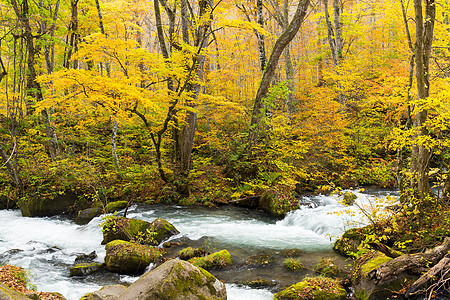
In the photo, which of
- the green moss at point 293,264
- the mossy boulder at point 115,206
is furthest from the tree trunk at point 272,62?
the green moss at point 293,264

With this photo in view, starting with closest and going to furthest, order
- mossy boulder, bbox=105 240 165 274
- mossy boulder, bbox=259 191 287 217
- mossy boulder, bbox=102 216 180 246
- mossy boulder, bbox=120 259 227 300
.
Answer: mossy boulder, bbox=120 259 227 300 → mossy boulder, bbox=105 240 165 274 → mossy boulder, bbox=102 216 180 246 → mossy boulder, bbox=259 191 287 217

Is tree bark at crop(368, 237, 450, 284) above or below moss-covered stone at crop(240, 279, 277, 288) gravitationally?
above

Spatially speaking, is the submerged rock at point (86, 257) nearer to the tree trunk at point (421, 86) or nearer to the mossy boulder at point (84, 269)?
the mossy boulder at point (84, 269)

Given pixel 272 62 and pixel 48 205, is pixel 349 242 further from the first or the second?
pixel 48 205

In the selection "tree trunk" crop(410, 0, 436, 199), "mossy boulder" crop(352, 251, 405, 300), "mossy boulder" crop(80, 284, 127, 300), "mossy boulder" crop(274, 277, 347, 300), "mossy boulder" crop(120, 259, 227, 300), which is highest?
"tree trunk" crop(410, 0, 436, 199)

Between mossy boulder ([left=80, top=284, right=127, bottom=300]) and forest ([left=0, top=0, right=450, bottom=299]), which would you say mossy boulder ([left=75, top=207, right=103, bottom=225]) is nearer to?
forest ([left=0, top=0, right=450, bottom=299])

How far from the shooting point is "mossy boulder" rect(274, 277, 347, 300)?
437 cm

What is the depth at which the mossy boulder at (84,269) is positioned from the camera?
574 centimetres

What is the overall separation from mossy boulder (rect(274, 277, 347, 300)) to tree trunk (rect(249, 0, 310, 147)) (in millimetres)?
6990

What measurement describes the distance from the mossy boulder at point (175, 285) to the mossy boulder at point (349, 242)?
3.33 meters

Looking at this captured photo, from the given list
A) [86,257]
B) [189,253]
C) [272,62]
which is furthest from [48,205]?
[272,62]

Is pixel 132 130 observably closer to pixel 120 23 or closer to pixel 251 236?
pixel 120 23

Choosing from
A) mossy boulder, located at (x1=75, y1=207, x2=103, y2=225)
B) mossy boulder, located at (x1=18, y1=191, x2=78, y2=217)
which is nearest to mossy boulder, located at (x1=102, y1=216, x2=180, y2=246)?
mossy boulder, located at (x1=75, y1=207, x2=103, y2=225)

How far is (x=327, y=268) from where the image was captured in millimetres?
5355
